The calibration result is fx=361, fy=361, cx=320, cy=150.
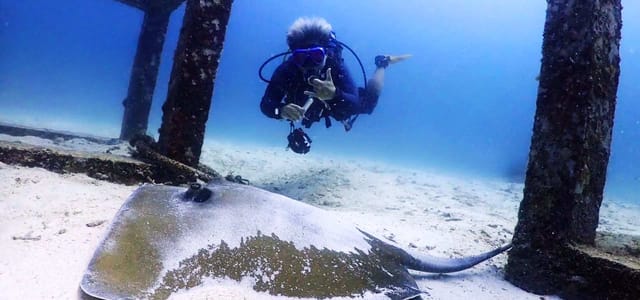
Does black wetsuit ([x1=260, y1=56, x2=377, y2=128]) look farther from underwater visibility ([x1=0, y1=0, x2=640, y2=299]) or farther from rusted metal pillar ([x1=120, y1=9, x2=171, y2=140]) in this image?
rusted metal pillar ([x1=120, y1=9, x2=171, y2=140])

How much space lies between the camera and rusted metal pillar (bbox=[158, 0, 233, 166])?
377 cm

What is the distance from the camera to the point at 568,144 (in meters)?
2.94

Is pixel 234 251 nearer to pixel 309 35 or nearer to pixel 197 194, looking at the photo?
pixel 197 194

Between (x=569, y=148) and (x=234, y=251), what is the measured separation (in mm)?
2746

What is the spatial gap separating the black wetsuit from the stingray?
13.3 feet

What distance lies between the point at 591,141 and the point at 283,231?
2632 mm

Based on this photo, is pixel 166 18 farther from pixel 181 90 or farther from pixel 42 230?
pixel 42 230

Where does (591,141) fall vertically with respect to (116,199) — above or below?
above

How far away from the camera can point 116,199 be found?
10.1 ft

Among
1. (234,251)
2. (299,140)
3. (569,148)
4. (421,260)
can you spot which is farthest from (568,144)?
(299,140)

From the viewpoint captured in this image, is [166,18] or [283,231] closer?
[283,231]

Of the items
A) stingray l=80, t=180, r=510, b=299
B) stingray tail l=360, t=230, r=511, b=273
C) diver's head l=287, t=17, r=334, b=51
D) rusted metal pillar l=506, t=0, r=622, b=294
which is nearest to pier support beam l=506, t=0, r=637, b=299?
rusted metal pillar l=506, t=0, r=622, b=294

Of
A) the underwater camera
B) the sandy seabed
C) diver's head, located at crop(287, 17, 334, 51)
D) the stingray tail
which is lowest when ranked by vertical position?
the sandy seabed

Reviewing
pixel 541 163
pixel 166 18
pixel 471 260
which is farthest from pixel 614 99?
pixel 166 18
